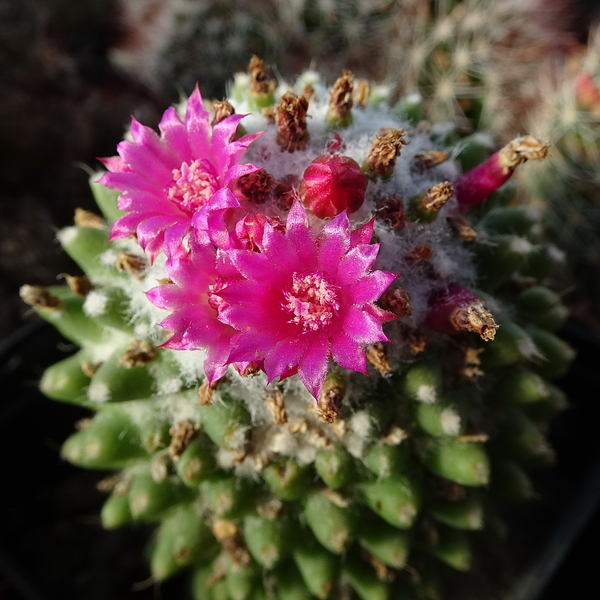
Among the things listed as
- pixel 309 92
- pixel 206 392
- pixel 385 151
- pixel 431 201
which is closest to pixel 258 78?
pixel 309 92

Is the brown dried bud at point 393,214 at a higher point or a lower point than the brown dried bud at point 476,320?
higher

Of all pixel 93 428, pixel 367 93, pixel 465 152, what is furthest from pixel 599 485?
pixel 93 428

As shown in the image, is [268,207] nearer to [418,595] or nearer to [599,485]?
[418,595]

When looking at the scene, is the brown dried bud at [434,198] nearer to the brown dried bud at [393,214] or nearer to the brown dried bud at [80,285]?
the brown dried bud at [393,214]

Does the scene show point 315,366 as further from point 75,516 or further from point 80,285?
point 75,516

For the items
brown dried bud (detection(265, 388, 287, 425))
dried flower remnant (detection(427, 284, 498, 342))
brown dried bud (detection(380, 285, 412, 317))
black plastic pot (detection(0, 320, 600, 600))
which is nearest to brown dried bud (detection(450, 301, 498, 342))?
dried flower remnant (detection(427, 284, 498, 342))

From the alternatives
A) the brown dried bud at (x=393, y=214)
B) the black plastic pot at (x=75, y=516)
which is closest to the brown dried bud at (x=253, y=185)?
the brown dried bud at (x=393, y=214)

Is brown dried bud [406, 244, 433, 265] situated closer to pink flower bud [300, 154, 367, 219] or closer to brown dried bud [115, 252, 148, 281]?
pink flower bud [300, 154, 367, 219]
